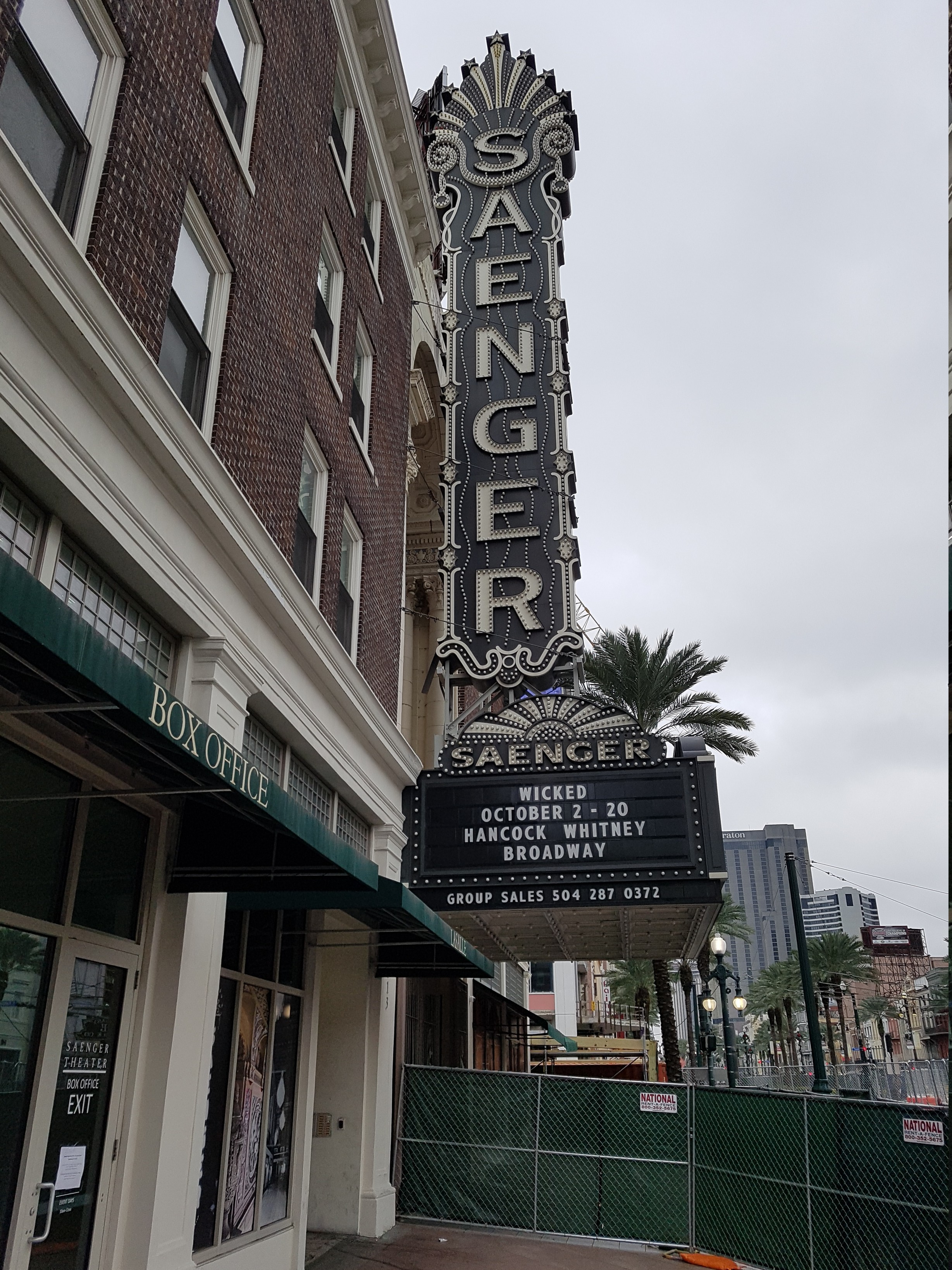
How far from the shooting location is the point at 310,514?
40.2 feet

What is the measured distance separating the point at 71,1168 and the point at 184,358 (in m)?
6.39

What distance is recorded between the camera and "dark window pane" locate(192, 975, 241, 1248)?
8.81m

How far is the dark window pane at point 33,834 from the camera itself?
6.32 m

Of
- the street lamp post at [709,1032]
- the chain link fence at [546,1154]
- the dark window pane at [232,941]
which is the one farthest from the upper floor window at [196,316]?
the street lamp post at [709,1032]

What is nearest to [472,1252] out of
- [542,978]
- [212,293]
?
[212,293]

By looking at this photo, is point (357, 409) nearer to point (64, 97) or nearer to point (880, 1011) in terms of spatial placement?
point (64, 97)

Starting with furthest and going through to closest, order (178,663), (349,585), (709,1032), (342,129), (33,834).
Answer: (709,1032)
(342,129)
(349,585)
(178,663)
(33,834)

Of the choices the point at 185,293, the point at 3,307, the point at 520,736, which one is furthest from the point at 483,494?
the point at 3,307

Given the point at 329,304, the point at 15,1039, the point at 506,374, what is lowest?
the point at 15,1039

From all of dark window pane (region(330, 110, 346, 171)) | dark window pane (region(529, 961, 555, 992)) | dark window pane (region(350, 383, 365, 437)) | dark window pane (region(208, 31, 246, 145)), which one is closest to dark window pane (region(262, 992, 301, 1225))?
dark window pane (region(350, 383, 365, 437))

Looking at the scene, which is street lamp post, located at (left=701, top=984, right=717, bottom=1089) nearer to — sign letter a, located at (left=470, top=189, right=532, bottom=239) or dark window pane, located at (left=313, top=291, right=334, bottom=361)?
dark window pane, located at (left=313, top=291, right=334, bottom=361)

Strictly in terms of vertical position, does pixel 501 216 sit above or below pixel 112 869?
above

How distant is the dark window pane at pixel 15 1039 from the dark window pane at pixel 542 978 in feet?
245

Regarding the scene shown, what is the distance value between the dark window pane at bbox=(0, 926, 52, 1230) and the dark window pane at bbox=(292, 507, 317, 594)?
5757 mm
